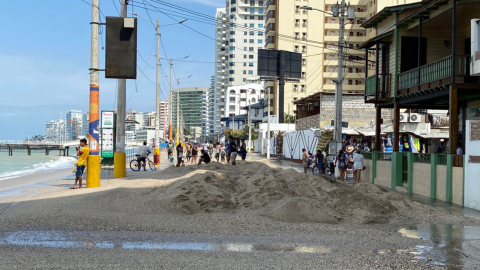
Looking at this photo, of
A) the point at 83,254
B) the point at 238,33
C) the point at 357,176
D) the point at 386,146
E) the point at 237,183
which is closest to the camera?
the point at 83,254

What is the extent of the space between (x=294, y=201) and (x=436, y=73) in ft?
32.4

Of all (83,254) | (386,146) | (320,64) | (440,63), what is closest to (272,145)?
(386,146)

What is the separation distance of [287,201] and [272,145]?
48765mm

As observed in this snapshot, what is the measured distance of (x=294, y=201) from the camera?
12.2 meters

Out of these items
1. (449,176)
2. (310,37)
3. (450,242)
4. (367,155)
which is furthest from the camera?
(310,37)

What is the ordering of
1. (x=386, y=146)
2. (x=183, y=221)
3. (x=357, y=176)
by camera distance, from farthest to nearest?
(x=386, y=146), (x=357, y=176), (x=183, y=221)

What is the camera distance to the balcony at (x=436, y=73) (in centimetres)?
1819

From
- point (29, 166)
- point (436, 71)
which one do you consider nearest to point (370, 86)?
point (436, 71)

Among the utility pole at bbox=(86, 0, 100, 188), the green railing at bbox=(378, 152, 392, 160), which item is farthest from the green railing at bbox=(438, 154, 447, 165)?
the utility pole at bbox=(86, 0, 100, 188)

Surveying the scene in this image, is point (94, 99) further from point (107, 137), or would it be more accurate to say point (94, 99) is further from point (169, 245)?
point (169, 245)

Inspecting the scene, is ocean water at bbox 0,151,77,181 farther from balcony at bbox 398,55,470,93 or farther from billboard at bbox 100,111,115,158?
balcony at bbox 398,55,470,93

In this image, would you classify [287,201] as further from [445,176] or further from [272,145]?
[272,145]

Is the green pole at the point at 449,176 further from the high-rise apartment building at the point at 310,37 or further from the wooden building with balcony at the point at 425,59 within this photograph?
the high-rise apartment building at the point at 310,37

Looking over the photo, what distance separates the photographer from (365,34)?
88.1 meters
